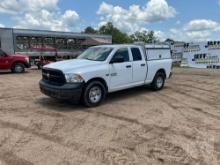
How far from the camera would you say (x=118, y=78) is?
7961 millimetres

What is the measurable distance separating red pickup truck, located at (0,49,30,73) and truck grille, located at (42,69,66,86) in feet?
35.1

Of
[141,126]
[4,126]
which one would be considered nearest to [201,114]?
[141,126]

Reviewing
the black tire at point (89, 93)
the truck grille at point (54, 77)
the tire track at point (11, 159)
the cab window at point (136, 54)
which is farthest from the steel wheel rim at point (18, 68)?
the tire track at point (11, 159)

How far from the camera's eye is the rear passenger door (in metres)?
8.55

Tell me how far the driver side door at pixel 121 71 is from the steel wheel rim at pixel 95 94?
1.75ft

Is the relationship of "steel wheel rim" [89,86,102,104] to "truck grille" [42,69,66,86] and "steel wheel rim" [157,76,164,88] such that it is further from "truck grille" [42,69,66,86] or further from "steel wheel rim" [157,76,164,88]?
"steel wheel rim" [157,76,164,88]

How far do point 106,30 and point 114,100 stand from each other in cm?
7964

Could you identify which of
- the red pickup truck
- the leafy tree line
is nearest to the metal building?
the red pickup truck

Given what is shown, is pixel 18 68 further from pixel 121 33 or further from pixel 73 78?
pixel 121 33

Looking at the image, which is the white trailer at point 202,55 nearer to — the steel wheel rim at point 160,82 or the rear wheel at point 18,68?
the steel wheel rim at point 160,82

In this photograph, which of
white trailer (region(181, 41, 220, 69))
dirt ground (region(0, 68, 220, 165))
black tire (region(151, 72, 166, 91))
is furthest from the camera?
white trailer (region(181, 41, 220, 69))

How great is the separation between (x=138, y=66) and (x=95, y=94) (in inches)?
82.7

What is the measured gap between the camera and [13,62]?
17.3 meters

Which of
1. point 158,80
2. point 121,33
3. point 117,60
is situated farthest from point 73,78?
point 121,33
